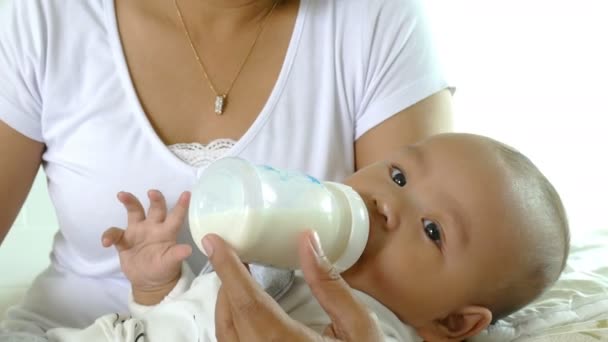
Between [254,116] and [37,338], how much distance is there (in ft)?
1.57

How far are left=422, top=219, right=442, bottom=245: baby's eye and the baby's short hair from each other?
0.11 m

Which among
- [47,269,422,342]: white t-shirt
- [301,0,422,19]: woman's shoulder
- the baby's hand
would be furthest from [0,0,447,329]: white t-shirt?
[47,269,422,342]: white t-shirt

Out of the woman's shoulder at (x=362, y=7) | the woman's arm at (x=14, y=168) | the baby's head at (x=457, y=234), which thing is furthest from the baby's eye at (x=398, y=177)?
the woman's arm at (x=14, y=168)

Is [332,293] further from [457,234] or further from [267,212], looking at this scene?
[457,234]

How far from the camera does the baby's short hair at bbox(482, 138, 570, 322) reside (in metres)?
1.07

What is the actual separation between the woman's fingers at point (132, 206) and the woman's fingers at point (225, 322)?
14.4 inches

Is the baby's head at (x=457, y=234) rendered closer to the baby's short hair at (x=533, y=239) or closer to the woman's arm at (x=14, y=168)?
the baby's short hair at (x=533, y=239)

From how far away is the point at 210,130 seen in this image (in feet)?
4.31

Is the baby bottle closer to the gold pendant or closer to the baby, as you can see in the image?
the baby

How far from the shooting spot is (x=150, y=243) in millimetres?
1185

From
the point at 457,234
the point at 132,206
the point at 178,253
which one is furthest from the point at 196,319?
the point at 457,234

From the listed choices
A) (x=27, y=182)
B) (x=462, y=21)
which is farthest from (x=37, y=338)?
(x=462, y=21)

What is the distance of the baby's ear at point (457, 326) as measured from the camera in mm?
1093

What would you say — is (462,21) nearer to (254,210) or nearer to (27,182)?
(27,182)
